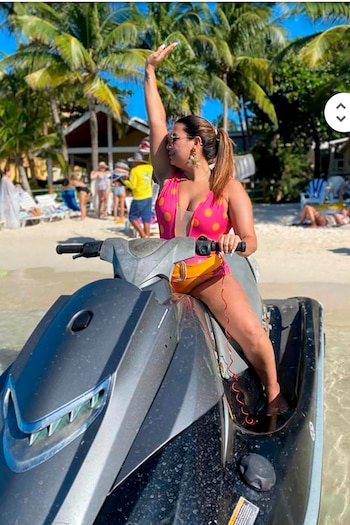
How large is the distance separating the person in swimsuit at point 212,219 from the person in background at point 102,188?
13464 mm

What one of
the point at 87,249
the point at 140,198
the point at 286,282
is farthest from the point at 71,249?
the point at 140,198

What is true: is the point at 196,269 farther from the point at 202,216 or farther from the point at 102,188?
the point at 102,188

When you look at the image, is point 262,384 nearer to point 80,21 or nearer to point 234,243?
point 234,243

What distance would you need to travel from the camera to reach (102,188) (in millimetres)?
16297

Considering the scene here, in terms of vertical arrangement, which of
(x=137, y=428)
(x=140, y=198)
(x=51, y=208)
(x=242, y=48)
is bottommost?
(x=51, y=208)

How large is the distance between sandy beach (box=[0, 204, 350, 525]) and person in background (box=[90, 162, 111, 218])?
2729 millimetres

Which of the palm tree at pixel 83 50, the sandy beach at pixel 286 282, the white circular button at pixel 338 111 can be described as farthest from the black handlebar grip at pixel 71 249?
the palm tree at pixel 83 50

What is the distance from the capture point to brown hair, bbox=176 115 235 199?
2.30 m

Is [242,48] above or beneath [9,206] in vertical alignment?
above

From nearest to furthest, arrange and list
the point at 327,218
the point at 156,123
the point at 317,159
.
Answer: the point at 156,123, the point at 327,218, the point at 317,159

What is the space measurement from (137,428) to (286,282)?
5272mm

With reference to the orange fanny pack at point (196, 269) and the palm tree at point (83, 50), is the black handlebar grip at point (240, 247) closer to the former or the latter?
the orange fanny pack at point (196, 269)

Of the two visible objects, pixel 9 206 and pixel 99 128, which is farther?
pixel 99 128

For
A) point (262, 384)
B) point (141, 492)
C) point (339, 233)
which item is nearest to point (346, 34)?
point (339, 233)
